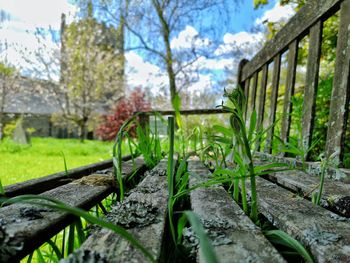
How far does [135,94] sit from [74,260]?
15124 mm

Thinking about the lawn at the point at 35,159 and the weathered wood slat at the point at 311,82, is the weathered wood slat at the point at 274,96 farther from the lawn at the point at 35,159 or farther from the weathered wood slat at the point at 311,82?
the lawn at the point at 35,159

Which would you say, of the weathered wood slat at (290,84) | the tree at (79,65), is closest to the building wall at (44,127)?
the tree at (79,65)

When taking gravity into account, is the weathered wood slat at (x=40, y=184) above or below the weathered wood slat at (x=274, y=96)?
below

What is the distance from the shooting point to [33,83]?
1831 cm

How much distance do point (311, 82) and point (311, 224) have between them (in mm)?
1095

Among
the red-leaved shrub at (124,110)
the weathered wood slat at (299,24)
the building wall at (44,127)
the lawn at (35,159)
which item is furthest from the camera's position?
the building wall at (44,127)

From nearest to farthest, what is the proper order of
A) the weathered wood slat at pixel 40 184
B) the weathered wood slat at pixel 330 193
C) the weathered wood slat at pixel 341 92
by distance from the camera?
the weathered wood slat at pixel 330 193 → the weathered wood slat at pixel 40 184 → the weathered wood slat at pixel 341 92

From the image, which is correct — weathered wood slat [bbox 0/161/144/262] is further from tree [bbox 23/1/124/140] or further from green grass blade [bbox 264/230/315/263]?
tree [bbox 23/1/124/140]

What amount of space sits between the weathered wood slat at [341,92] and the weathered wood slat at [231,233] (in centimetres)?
70

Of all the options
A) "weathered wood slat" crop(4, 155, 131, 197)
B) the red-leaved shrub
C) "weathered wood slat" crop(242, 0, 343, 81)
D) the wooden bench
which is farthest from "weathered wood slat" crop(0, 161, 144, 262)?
the red-leaved shrub

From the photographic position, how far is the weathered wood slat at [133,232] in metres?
0.34

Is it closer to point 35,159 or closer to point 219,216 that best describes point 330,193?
point 219,216

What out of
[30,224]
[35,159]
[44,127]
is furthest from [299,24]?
[44,127]

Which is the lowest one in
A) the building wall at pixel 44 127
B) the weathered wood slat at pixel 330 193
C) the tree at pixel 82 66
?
the building wall at pixel 44 127
